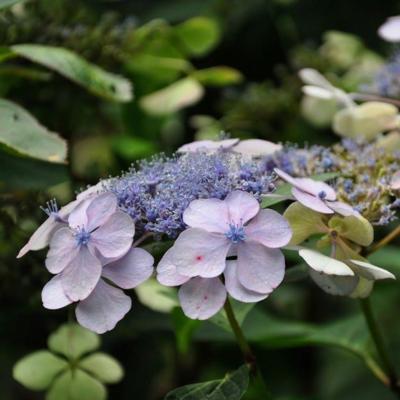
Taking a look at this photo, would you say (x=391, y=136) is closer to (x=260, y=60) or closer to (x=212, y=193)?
(x=212, y=193)

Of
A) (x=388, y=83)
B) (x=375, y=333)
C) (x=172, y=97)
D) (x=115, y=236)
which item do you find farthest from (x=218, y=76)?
(x=115, y=236)

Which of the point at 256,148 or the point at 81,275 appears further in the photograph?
the point at 256,148

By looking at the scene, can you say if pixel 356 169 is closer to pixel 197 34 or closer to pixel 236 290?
pixel 236 290

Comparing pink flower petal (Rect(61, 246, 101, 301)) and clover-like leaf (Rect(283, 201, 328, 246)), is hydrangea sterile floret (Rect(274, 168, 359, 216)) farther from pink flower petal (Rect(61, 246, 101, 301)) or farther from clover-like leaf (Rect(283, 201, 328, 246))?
pink flower petal (Rect(61, 246, 101, 301))

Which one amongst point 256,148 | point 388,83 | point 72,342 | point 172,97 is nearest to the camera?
point 256,148

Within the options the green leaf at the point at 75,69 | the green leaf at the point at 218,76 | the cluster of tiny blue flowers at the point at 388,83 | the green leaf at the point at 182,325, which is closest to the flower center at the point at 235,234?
the green leaf at the point at 182,325

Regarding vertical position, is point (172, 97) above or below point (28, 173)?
below

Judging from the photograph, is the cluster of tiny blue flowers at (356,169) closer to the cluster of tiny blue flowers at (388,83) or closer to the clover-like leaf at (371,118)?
the clover-like leaf at (371,118)
